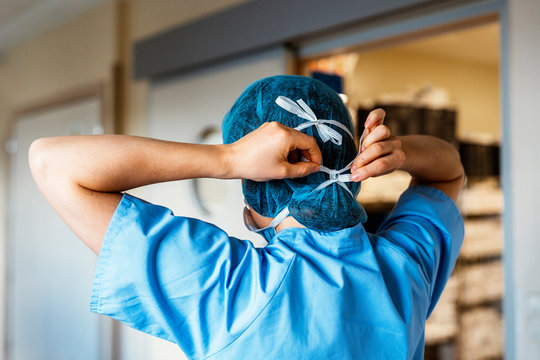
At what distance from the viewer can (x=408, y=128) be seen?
2.63 metres

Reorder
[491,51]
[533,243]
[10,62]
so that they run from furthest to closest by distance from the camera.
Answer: [10,62]
[491,51]
[533,243]

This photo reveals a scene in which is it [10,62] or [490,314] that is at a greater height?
[10,62]

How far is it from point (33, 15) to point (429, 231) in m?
2.83

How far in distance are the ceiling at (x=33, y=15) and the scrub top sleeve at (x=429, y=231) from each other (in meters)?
2.19

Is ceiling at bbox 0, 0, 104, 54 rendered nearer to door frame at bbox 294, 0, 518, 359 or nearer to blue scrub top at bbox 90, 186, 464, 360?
door frame at bbox 294, 0, 518, 359

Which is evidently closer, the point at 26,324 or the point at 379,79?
the point at 379,79

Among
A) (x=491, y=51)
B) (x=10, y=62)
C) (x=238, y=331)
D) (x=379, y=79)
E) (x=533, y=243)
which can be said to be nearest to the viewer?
(x=238, y=331)

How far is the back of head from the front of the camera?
0.58 m

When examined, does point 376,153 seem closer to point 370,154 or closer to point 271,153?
point 370,154

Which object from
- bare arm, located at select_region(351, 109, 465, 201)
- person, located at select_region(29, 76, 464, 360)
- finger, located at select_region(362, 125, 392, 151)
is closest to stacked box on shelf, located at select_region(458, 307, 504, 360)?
bare arm, located at select_region(351, 109, 465, 201)

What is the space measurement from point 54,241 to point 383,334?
8.07ft

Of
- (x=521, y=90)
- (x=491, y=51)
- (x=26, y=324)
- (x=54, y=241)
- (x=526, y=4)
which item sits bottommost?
(x=26, y=324)

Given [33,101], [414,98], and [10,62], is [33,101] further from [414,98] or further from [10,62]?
[414,98]

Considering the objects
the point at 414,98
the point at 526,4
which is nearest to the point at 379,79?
the point at 414,98
